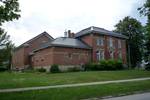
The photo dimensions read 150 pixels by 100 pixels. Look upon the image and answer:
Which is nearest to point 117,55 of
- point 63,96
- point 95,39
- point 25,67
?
point 95,39

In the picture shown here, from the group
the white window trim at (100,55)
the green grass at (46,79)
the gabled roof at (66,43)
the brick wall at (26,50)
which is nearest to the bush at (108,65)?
the white window trim at (100,55)

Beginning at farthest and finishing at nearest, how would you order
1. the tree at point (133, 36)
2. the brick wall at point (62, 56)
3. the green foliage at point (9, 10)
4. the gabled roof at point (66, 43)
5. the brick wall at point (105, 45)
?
the tree at point (133, 36), the brick wall at point (105, 45), the gabled roof at point (66, 43), the brick wall at point (62, 56), the green foliage at point (9, 10)

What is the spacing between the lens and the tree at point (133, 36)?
69.3 meters

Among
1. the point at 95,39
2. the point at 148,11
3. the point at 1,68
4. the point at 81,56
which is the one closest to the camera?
the point at 148,11

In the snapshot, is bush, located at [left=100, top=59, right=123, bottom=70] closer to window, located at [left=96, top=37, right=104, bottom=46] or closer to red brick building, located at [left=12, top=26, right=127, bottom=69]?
red brick building, located at [left=12, top=26, right=127, bottom=69]

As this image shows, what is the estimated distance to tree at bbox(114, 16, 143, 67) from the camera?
69331 mm

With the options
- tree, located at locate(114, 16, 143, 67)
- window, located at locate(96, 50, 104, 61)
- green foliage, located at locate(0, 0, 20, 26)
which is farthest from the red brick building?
green foliage, located at locate(0, 0, 20, 26)

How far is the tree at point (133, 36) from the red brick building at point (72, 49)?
14.0 meters

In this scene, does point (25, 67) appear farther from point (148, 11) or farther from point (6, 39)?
point (148, 11)

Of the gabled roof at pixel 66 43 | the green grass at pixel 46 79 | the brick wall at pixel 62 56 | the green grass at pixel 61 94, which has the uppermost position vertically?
the gabled roof at pixel 66 43

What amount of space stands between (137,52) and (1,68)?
37465 millimetres

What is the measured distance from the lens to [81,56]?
46125 mm

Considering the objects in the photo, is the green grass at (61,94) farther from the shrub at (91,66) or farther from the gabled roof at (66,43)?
the shrub at (91,66)

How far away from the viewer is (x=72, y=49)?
44.8 m
